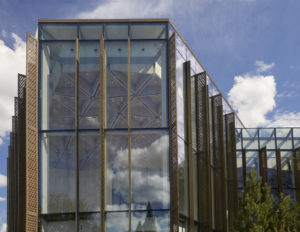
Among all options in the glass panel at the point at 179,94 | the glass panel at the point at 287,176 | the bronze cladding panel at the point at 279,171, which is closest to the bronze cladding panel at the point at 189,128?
the glass panel at the point at 179,94

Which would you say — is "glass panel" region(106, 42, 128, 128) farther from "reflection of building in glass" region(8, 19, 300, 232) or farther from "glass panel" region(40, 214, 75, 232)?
"glass panel" region(40, 214, 75, 232)

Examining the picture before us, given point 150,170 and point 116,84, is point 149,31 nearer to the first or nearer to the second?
point 116,84

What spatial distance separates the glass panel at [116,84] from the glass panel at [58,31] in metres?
1.67

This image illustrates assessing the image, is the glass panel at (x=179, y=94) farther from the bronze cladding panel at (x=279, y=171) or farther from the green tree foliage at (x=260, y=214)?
the bronze cladding panel at (x=279, y=171)

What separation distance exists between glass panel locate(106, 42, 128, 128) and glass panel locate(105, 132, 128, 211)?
2.10 feet

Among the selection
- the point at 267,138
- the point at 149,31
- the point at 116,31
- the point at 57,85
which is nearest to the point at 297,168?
the point at 267,138

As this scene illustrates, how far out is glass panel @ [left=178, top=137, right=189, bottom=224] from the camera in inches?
861

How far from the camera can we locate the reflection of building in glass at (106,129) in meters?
20.3

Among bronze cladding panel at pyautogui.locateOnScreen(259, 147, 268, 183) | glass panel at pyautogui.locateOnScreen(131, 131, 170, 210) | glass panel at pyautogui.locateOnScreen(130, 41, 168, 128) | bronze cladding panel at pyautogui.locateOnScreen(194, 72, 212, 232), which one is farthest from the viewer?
bronze cladding panel at pyautogui.locateOnScreen(259, 147, 268, 183)

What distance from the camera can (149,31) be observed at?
21984 mm

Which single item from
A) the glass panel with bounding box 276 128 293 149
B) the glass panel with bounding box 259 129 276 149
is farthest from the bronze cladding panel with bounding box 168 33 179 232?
the glass panel with bounding box 276 128 293 149

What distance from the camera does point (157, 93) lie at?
2142 cm

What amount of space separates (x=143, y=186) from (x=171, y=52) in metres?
6.00

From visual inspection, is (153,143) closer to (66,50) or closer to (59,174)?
(59,174)
